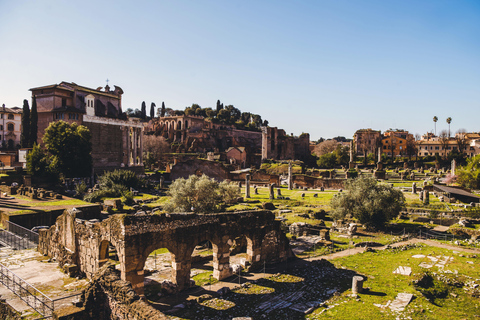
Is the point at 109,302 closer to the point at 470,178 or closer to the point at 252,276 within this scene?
the point at 252,276

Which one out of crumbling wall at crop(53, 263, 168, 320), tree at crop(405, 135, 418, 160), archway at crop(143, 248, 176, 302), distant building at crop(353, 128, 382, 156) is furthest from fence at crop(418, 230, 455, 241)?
distant building at crop(353, 128, 382, 156)

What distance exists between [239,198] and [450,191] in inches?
827

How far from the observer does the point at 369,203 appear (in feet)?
78.8

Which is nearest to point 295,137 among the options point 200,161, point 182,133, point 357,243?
point 182,133

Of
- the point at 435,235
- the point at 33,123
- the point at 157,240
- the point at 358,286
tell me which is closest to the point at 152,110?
the point at 33,123

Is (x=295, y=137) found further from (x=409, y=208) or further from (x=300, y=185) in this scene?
(x=409, y=208)

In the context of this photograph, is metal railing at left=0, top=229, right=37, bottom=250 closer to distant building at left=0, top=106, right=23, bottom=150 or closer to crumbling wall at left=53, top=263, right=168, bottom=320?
crumbling wall at left=53, top=263, right=168, bottom=320

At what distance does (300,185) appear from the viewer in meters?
50.9

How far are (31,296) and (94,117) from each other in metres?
43.5

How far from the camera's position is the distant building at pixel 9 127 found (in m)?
63.7

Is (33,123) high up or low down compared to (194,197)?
up

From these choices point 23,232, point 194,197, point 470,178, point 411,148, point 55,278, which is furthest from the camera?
point 411,148

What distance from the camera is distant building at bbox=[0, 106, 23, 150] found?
63.7m

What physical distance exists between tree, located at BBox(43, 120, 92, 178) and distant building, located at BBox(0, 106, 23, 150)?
2642cm
